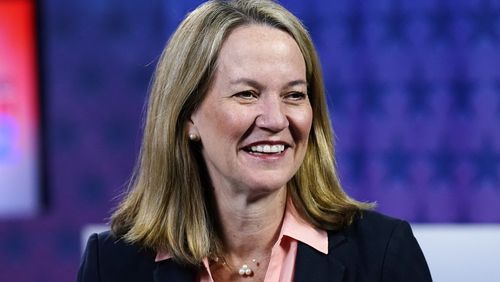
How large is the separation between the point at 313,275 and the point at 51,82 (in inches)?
66.2

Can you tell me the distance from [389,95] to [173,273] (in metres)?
1.26

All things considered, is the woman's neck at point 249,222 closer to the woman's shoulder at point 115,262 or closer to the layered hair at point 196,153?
the layered hair at point 196,153

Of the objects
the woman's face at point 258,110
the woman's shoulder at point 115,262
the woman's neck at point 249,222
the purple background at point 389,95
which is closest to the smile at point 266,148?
the woman's face at point 258,110

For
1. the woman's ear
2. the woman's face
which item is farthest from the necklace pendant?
the woman's ear

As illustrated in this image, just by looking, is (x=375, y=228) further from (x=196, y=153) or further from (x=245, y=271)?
(x=196, y=153)

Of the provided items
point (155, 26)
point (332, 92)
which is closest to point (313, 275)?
point (332, 92)

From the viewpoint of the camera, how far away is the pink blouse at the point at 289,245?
1.63 metres

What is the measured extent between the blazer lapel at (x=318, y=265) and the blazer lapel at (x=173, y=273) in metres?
0.21

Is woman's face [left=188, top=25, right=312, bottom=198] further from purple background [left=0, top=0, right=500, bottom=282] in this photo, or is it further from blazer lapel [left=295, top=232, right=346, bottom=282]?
purple background [left=0, top=0, right=500, bottom=282]

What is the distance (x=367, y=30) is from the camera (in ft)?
8.91

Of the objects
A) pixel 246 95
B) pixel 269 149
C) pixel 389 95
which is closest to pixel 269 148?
pixel 269 149

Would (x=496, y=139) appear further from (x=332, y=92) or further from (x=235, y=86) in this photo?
(x=235, y=86)

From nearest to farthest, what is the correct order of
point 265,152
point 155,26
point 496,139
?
point 265,152 < point 496,139 < point 155,26

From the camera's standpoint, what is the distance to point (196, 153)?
1.70 meters
